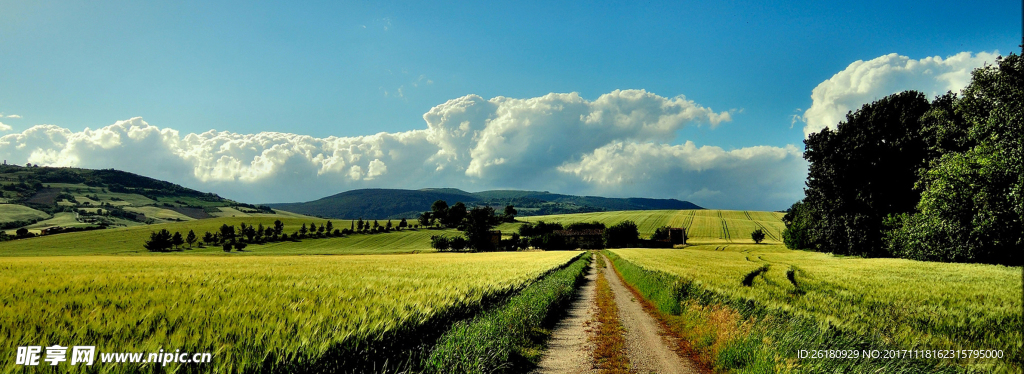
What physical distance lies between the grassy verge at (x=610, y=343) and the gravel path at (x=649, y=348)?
0.16 meters

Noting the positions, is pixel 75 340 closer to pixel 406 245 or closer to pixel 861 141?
pixel 861 141

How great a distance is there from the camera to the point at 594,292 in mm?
19359

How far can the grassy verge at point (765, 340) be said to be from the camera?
546 cm

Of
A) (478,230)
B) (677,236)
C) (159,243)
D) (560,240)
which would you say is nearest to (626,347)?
(478,230)

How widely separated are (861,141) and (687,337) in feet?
114

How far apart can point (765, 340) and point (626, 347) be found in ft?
9.54

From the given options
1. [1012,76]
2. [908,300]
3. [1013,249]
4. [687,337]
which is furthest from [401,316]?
[1013,249]

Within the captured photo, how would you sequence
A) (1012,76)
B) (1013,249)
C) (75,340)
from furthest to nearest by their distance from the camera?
(1013,249) < (1012,76) < (75,340)

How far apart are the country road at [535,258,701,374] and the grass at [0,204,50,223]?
24945cm

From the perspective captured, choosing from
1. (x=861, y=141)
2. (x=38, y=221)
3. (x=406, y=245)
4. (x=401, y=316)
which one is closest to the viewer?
(x=401, y=316)

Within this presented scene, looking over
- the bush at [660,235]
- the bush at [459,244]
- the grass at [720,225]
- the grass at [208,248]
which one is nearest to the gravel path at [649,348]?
the grass at [208,248]

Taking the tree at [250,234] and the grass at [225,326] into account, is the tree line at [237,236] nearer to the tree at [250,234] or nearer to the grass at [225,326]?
the tree at [250,234]

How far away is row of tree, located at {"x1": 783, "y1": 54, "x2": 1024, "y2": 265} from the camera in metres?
15.8

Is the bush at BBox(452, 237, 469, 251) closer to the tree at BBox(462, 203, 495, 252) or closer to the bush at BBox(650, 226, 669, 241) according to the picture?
the tree at BBox(462, 203, 495, 252)
